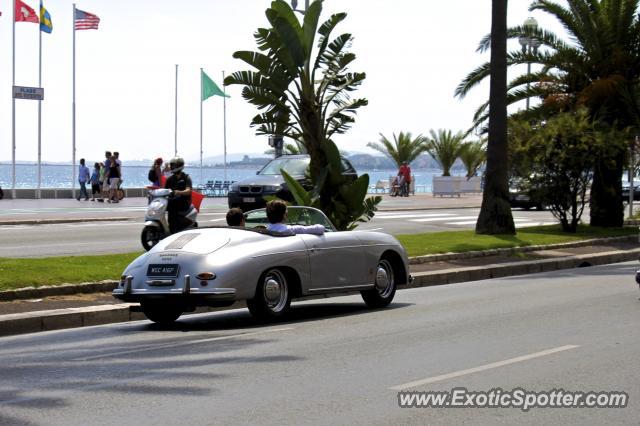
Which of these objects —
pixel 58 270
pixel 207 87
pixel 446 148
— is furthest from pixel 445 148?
pixel 58 270

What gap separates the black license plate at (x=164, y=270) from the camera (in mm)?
11680

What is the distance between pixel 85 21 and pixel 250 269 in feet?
135

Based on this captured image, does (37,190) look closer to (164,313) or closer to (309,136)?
(309,136)

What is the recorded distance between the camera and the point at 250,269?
38.7 feet

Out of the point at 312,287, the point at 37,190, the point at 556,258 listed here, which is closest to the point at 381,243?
the point at 312,287

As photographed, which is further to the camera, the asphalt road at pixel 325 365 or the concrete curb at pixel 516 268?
the concrete curb at pixel 516 268

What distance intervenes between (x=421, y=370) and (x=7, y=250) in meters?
12.8

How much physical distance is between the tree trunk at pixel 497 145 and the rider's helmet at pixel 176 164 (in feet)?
29.1

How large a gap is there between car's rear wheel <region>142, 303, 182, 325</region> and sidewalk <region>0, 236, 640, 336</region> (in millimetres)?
427

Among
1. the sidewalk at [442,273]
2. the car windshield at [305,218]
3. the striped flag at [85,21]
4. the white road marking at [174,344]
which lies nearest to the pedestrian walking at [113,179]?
the striped flag at [85,21]

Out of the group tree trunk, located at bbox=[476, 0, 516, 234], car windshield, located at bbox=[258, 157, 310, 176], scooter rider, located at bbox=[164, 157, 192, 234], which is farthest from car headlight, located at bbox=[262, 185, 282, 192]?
scooter rider, located at bbox=[164, 157, 192, 234]

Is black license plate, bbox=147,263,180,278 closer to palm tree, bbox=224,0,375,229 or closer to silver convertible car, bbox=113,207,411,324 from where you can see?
silver convertible car, bbox=113,207,411,324

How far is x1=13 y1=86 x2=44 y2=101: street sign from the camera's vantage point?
44.7 m

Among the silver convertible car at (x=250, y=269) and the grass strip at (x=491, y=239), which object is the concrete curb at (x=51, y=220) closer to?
the grass strip at (x=491, y=239)
